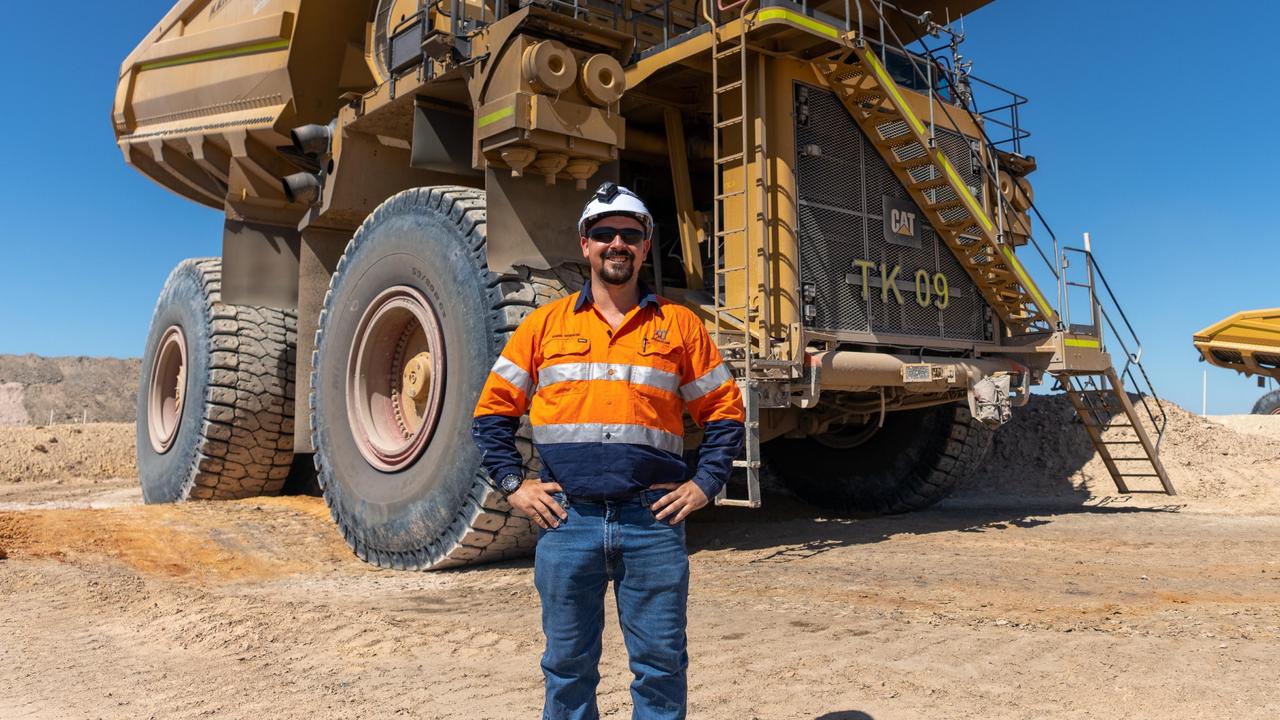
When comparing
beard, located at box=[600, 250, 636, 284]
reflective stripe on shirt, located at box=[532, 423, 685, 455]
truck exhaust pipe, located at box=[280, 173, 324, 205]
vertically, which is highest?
truck exhaust pipe, located at box=[280, 173, 324, 205]

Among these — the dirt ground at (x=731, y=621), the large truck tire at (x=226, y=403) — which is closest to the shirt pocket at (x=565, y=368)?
the dirt ground at (x=731, y=621)

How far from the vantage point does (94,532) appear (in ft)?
24.3

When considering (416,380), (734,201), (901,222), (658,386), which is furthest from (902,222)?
(658,386)

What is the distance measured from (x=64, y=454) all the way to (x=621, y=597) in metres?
18.4

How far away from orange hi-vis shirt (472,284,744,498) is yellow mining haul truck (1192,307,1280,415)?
12.7 metres

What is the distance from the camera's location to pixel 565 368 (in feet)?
9.02

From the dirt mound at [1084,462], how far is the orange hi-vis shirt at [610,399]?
9201 millimetres

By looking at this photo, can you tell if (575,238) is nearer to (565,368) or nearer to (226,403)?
(565,368)

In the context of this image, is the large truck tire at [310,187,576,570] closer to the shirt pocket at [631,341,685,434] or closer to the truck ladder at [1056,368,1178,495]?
the shirt pocket at [631,341,685,434]

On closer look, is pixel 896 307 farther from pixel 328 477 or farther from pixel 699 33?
pixel 328 477

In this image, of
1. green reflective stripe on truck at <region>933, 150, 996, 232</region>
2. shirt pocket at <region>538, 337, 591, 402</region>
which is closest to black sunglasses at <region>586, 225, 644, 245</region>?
shirt pocket at <region>538, 337, 591, 402</region>

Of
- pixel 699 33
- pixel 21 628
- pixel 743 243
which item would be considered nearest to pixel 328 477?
pixel 21 628

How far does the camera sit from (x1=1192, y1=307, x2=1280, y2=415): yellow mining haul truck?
12.9 metres

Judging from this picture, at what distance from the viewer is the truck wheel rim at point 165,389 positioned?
431 inches
